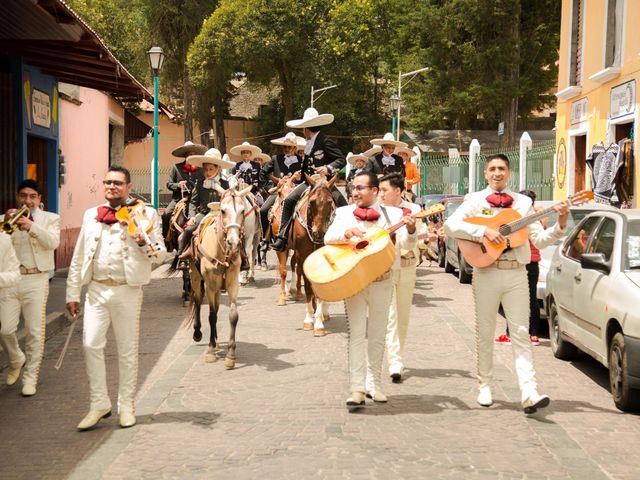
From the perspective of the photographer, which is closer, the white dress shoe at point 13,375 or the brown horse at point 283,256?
the white dress shoe at point 13,375

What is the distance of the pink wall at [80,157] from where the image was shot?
18.2 metres

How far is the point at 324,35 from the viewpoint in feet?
181

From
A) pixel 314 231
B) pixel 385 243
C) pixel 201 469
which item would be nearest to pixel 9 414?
pixel 201 469

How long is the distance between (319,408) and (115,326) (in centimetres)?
182

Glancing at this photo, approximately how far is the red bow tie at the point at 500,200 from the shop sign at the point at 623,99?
1185cm

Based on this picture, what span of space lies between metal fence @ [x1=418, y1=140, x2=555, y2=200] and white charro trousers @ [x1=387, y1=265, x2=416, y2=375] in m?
16.5

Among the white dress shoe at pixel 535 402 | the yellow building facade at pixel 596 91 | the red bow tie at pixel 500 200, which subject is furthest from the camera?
the yellow building facade at pixel 596 91

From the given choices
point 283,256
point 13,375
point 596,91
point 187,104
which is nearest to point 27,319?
point 13,375

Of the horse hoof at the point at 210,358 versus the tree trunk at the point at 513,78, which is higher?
the tree trunk at the point at 513,78

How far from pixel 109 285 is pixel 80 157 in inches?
542

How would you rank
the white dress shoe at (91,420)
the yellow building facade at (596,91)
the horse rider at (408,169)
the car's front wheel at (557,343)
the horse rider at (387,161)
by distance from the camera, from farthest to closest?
the yellow building facade at (596,91), the horse rider at (408,169), the horse rider at (387,161), the car's front wheel at (557,343), the white dress shoe at (91,420)

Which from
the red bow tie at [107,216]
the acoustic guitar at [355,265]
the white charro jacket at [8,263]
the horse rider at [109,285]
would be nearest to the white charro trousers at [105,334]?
the horse rider at [109,285]

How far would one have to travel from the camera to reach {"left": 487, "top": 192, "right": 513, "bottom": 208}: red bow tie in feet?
23.4

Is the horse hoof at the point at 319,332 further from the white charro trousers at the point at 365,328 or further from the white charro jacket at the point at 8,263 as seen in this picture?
the white charro jacket at the point at 8,263
